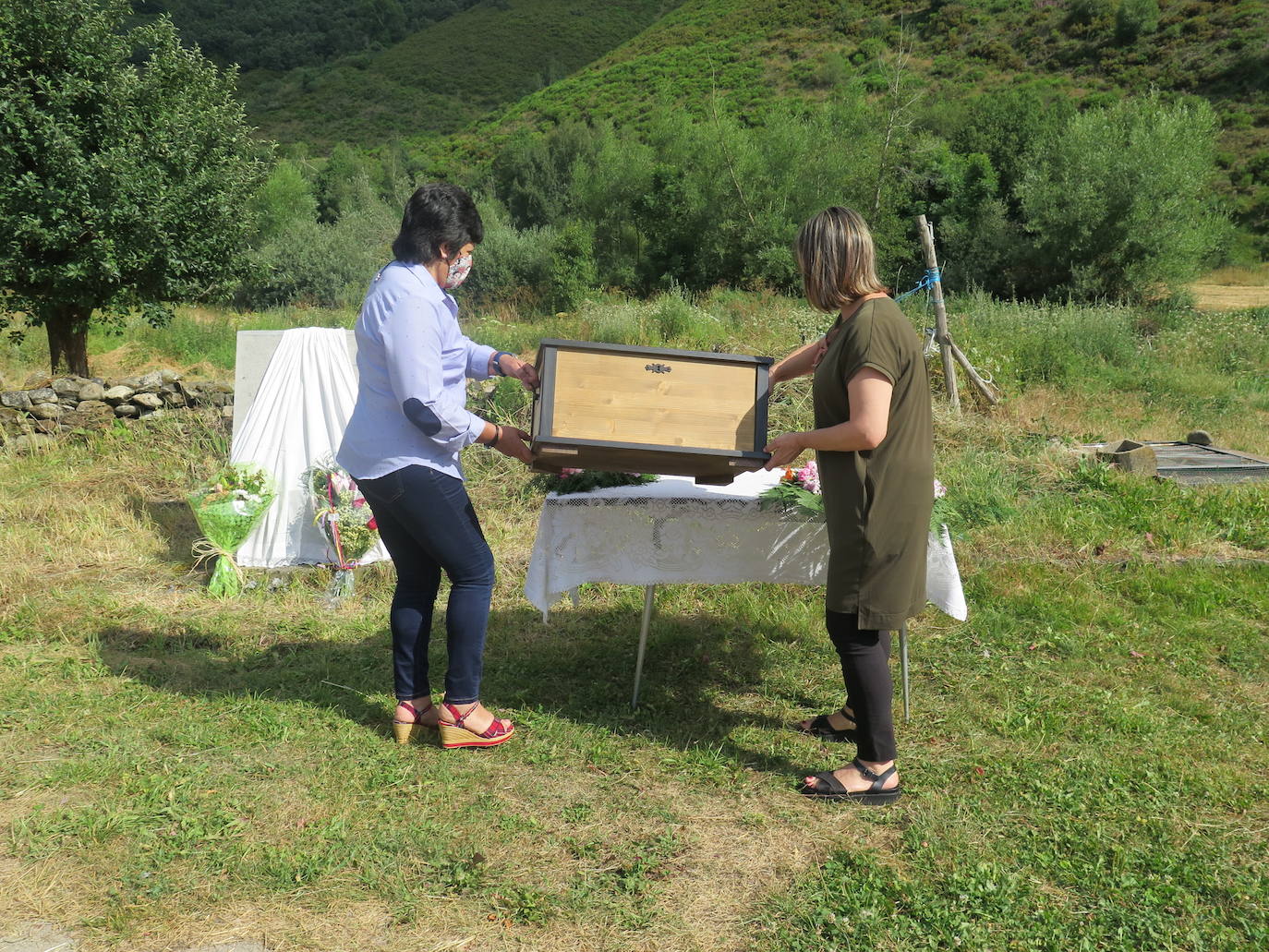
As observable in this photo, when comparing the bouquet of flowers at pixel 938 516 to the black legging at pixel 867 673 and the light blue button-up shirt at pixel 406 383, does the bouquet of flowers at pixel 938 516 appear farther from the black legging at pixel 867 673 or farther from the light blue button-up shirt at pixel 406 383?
the light blue button-up shirt at pixel 406 383

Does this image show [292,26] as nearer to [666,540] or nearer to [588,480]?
[588,480]

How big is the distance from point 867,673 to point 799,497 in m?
0.94

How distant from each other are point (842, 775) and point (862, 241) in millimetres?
1909

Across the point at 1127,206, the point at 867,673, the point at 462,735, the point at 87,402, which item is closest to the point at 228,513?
the point at 462,735

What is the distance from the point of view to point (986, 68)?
39188 millimetres

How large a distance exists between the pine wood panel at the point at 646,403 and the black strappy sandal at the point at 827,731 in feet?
4.42

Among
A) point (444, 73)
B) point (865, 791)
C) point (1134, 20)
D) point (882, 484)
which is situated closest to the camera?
point (882, 484)

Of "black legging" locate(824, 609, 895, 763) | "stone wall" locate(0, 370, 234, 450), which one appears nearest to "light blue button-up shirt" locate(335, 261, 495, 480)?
"black legging" locate(824, 609, 895, 763)

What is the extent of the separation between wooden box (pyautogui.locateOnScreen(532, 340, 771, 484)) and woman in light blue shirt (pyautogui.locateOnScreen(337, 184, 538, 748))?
245 millimetres

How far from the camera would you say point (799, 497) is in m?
3.89

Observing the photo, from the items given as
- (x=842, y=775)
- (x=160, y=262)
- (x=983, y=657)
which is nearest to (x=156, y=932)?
(x=842, y=775)

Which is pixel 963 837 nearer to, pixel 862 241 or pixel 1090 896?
pixel 1090 896

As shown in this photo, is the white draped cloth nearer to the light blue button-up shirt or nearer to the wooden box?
the light blue button-up shirt

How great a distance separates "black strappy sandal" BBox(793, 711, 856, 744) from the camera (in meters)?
3.84
